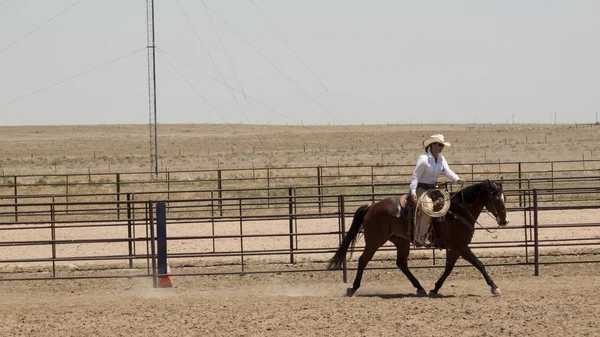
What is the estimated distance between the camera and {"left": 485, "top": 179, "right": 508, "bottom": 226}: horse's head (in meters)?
10.1

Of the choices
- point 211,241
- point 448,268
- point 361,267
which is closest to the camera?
point 448,268

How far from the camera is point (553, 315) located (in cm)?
848

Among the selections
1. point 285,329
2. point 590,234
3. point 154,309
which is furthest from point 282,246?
point 285,329

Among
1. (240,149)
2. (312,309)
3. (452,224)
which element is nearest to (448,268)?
(452,224)

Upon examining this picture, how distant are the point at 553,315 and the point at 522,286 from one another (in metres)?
2.47

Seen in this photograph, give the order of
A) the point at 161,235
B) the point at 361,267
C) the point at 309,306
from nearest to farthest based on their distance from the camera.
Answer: the point at 309,306 < the point at 361,267 < the point at 161,235

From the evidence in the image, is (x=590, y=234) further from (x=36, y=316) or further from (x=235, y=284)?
(x=36, y=316)

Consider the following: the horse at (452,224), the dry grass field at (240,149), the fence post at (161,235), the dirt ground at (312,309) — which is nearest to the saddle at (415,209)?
the horse at (452,224)

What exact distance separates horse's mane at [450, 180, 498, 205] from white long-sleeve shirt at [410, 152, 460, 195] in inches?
7.1

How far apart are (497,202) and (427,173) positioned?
2.68 ft

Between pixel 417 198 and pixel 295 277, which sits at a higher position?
pixel 417 198

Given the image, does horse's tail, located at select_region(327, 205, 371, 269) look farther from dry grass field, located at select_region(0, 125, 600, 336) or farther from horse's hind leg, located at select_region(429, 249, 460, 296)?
horse's hind leg, located at select_region(429, 249, 460, 296)

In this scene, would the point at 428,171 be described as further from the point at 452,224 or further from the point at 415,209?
the point at 452,224

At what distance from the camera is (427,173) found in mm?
10383
